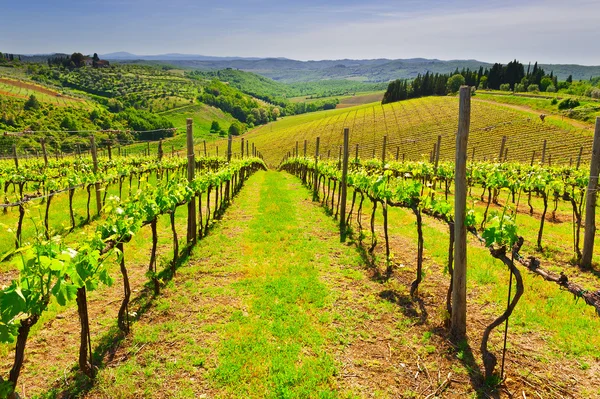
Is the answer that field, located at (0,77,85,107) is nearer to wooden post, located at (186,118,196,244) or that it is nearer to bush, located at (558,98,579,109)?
wooden post, located at (186,118,196,244)

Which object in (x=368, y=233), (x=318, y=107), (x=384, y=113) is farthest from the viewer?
(x=318, y=107)

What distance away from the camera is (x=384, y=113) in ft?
271

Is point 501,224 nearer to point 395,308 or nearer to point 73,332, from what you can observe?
point 395,308

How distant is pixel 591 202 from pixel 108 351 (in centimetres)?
1053

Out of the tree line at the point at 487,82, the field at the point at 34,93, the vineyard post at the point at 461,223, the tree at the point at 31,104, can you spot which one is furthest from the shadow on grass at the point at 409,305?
the field at the point at 34,93

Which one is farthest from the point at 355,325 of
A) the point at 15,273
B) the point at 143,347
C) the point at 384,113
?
the point at 384,113

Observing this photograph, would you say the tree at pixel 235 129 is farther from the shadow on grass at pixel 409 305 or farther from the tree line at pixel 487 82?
the shadow on grass at pixel 409 305

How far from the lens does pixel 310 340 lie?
5.23 m

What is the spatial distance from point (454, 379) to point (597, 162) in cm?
680

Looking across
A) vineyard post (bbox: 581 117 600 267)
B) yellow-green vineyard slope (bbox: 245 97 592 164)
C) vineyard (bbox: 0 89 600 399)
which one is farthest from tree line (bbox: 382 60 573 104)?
vineyard (bbox: 0 89 600 399)

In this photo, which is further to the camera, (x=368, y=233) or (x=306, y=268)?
(x=368, y=233)

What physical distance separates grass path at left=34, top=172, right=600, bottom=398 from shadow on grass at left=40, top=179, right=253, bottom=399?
0.25 feet

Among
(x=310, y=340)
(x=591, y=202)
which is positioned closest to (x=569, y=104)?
(x=591, y=202)

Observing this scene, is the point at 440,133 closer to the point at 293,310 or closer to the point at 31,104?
the point at 293,310
